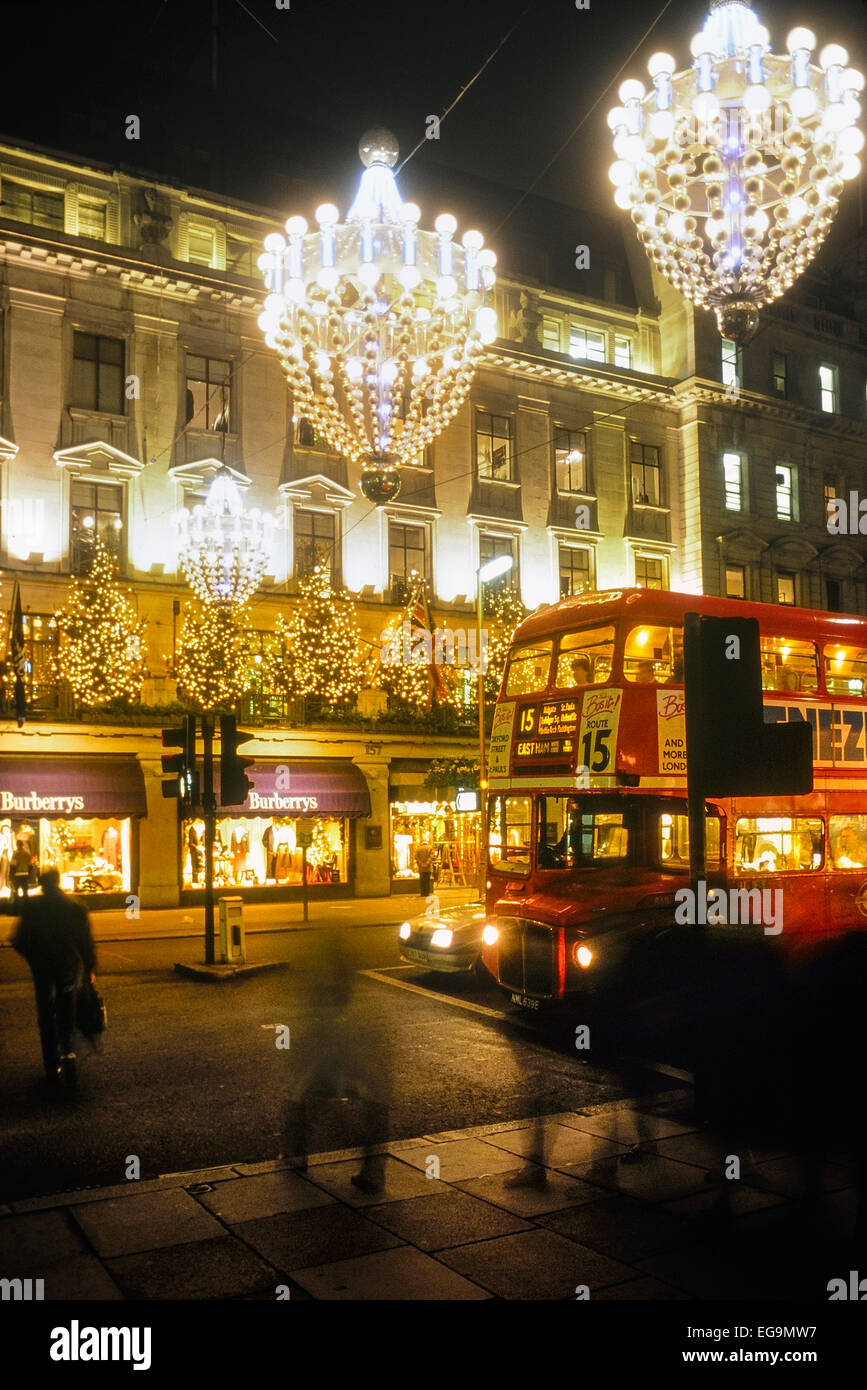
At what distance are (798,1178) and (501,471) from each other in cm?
2785

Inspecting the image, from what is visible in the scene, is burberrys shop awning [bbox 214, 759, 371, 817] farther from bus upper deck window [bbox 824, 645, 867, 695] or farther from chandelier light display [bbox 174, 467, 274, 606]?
bus upper deck window [bbox 824, 645, 867, 695]

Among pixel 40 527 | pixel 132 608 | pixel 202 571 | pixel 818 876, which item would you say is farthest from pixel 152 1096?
pixel 40 527

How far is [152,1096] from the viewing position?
9117 millimetres

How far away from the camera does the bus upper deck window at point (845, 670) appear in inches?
587

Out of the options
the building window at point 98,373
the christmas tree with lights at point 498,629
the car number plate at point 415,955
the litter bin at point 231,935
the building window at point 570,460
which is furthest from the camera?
the building window at point 570,460

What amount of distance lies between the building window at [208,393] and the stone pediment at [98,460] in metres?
2.22

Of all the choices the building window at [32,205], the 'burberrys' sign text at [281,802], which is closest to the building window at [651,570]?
the 'burberrys' sign text at [281,802]

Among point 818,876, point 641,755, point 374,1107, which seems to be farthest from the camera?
point 818,876

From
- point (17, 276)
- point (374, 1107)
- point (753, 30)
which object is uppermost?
point (17, 276)

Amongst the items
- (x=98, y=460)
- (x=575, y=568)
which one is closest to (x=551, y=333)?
(x=575, y=568)

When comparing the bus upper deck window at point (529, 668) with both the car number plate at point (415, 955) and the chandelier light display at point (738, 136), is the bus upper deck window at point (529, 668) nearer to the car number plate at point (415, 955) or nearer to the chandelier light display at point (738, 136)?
the car number plate at point (415, 955)

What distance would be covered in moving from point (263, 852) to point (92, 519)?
383 inches

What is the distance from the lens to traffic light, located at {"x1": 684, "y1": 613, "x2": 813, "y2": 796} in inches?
231

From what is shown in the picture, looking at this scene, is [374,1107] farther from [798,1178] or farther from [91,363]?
[91,363]
